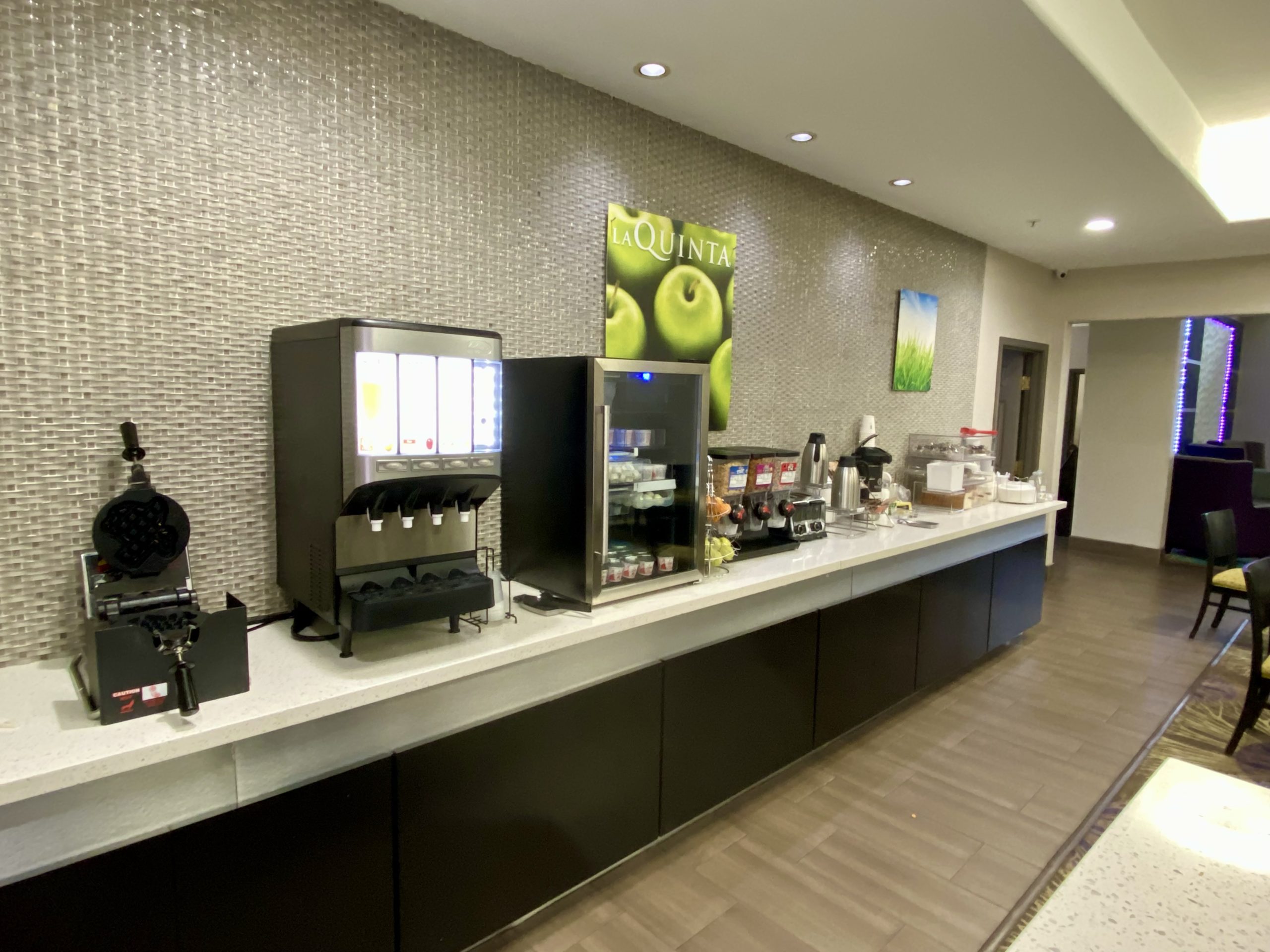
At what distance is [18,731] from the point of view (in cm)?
127

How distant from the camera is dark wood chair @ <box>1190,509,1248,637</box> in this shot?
4.38 metres

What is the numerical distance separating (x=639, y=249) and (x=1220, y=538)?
4234 millimetres

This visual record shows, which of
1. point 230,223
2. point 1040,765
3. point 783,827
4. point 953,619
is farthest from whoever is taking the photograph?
point 953,619

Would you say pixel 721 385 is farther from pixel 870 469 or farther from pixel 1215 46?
pixel 1215 46

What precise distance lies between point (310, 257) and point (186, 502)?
2.29 ft

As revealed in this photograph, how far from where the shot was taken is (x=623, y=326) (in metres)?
2.77

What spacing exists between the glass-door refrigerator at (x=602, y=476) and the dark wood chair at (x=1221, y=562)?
3.93 m

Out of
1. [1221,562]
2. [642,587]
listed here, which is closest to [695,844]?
[642,587]

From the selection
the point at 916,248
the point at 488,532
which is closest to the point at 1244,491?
the point at 916,248

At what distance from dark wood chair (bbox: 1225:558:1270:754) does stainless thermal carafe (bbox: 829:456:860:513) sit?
4.92 feet

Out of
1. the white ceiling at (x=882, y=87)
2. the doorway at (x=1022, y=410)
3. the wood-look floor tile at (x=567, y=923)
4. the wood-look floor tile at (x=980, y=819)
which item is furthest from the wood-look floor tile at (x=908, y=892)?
the doorway at (x=1022, y=410)

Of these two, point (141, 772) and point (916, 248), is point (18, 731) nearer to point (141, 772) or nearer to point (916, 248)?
point (141, 772)

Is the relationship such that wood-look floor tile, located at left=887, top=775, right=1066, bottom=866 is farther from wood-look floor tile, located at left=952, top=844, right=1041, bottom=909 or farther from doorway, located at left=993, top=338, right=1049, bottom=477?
doorway, located at left=993, top=338, right=1049, bottom=477

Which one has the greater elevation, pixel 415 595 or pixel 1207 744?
pixel 415 595
